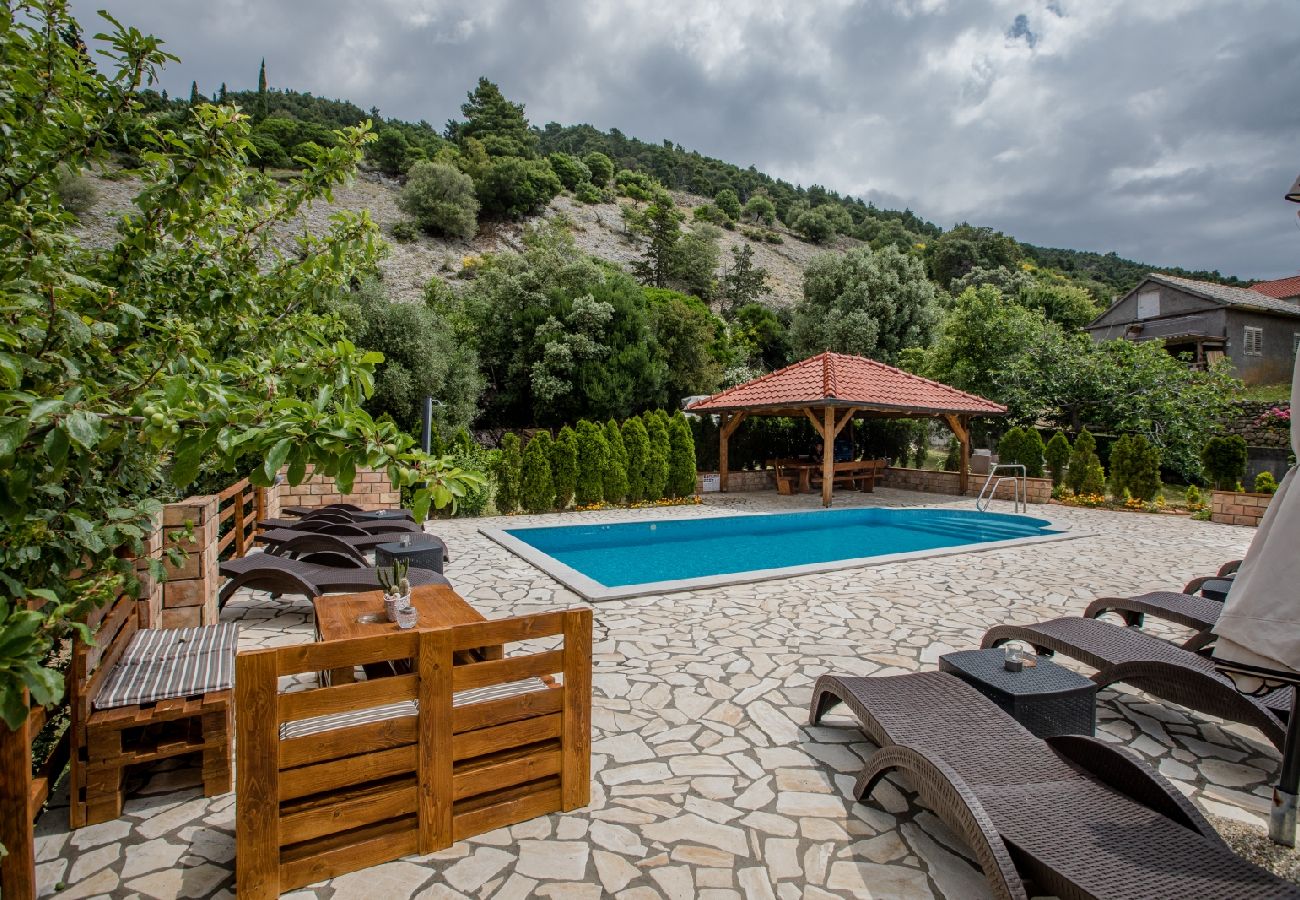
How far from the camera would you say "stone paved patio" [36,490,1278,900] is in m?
2.29

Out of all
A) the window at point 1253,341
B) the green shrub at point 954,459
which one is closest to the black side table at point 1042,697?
the green shrub at point 954,459

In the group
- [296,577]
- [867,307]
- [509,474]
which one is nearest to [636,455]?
[509,474]

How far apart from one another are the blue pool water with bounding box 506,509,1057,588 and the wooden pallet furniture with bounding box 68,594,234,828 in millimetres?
5008

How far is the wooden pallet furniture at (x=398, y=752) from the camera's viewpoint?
6.77 ft

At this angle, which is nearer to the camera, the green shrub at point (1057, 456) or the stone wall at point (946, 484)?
the stone wall at point (946, 484)

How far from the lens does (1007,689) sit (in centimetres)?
303

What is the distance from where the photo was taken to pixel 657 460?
13164mm

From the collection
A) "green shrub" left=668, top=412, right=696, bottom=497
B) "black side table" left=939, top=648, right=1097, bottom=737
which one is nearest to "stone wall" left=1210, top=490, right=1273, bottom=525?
"green shrub" left=668, top=412, right=696, bottom=497

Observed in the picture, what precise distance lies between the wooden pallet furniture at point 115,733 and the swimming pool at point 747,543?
346cm

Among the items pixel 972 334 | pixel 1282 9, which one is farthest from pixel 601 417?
pixel 1282 9

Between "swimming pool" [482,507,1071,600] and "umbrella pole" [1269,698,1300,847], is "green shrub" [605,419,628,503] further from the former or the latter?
"umbrella pole" [1269,698,1300,847]

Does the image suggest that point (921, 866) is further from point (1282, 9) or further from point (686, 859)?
point (1282, 9)

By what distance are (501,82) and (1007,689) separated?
5726 cm

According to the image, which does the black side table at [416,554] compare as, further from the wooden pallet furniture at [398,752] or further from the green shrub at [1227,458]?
the green shrub at [1227,458]
